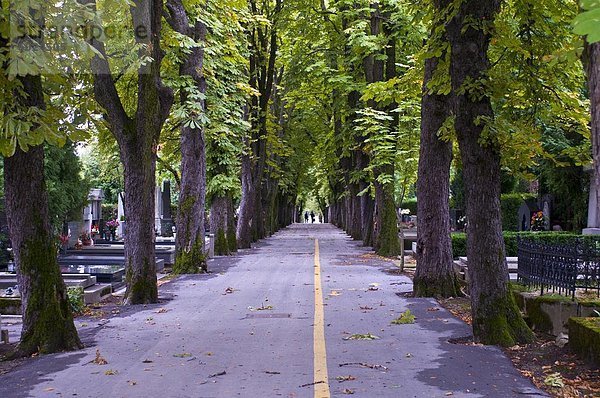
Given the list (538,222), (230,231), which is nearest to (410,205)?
(538,222)

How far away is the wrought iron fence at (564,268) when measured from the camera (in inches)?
472

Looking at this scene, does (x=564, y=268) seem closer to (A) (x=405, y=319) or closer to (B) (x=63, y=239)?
(A) (x=405, y=319)

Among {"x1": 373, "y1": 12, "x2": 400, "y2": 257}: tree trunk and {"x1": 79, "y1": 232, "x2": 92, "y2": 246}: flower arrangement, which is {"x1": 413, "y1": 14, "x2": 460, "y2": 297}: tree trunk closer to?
{"x1": 373, "y1": 12, "x2": 400, "y2": 257}: tree trunk

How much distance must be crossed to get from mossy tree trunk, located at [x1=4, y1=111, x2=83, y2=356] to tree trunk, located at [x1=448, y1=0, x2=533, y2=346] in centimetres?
571

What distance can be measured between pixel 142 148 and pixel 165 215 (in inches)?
1487

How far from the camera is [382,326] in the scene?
13164 mm

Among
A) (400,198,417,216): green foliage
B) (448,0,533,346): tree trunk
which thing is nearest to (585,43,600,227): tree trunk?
(448,0,533,346): tree trunk

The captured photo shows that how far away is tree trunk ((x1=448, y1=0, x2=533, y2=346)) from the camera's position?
37.9 ft

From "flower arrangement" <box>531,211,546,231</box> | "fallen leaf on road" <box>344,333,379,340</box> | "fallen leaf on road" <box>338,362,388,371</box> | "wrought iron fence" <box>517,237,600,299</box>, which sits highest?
"flower arrangement" <box>531,211,546,231</box>

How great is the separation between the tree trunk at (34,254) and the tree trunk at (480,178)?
5.70 metres

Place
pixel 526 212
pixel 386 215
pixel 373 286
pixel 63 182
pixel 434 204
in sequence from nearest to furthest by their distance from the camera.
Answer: pixel 434 204 < pixel 373 286 < pixel 386 215 < pixel 63 182 < pixel 526 212

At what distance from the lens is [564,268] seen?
1212 centimetres

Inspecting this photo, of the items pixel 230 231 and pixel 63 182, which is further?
pixel 230 231

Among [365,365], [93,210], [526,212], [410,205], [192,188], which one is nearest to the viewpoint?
[365,365]
